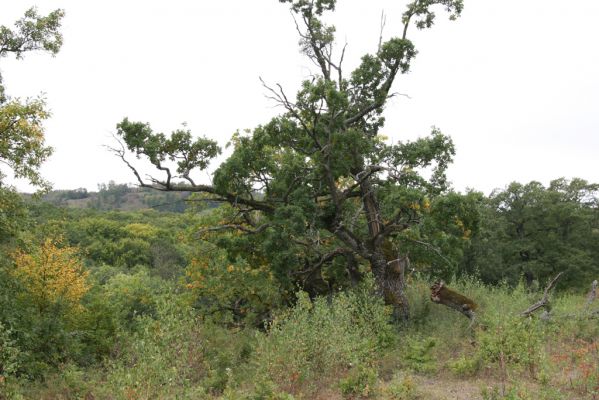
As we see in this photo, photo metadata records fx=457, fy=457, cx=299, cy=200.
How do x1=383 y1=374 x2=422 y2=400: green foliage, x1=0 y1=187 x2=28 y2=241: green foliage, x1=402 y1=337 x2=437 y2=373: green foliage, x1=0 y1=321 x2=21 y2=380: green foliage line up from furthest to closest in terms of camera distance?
x1=0 y1=187 x2=28 y2=241: green foliage → x1=402 y1=337 x2=437 y2=373: green foliage → x1=383 y1=374 x2=422 y2=400: green foliage → x1=0 y1=321 x2=21 y2=380: green foliage

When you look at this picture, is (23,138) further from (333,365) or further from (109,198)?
(109,198)

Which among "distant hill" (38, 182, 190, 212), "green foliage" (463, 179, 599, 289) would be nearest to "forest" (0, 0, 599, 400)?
"green foliage" (463, 179, 599, 289)

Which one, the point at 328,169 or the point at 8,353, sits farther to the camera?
the point at 328,169

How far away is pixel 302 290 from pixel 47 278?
622cm

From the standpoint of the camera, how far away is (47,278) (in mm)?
10938

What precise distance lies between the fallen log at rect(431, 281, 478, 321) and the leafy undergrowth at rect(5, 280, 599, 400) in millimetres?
1283

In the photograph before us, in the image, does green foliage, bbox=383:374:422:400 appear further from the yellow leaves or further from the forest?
the yellow leaves

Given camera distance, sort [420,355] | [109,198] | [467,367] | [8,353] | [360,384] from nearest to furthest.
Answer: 1. [360,384]
2. [8,353]
3. [467,367]
4. [420,355]
5. [109,198]

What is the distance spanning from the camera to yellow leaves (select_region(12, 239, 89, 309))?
35.2 ft

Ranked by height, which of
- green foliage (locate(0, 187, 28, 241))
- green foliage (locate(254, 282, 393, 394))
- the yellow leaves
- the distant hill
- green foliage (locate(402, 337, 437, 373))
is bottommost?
green foliage (locate(402, 337, 437, 373))

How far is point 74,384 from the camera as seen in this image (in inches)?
285

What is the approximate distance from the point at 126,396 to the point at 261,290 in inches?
281

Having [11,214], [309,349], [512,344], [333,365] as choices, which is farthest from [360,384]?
[11,214]

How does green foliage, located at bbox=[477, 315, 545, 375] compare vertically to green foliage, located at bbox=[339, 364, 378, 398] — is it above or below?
above
